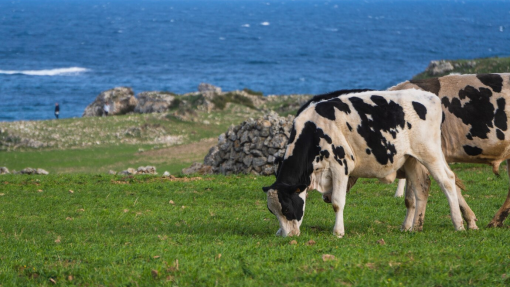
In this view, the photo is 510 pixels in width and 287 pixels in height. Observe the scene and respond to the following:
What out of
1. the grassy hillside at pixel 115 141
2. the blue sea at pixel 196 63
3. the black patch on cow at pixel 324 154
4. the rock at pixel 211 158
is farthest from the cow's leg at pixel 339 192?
the blue sea at pixel 196 63

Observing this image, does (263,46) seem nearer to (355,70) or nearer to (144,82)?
(355,70)

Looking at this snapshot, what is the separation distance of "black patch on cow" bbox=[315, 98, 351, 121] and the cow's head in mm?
1282

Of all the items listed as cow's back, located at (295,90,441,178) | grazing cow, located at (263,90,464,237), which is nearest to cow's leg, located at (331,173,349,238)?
grazing cow, located at (263,90,464,237)

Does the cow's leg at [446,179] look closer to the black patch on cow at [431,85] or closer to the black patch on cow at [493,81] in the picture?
the black patch on cow at [431,85]

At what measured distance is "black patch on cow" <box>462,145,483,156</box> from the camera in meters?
12.1

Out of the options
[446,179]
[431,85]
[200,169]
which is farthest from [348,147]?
[200,169]

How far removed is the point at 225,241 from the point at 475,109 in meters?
5.12

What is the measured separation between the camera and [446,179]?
1141 cm

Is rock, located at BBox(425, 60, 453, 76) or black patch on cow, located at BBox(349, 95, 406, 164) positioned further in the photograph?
rock, located at BBox(425, 60, 453, 76)

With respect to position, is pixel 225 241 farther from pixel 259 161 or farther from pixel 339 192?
pixel 259 161

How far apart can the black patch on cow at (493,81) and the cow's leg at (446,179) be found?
5.83 ft

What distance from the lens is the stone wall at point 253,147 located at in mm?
22812

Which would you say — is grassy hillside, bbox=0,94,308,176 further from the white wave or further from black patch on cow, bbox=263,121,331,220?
the white wave

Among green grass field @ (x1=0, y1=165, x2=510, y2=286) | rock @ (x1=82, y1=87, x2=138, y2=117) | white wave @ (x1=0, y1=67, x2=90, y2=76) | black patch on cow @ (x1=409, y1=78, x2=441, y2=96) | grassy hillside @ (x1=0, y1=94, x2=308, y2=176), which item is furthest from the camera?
white wave @ (x1=0, y1=67, x2=90, y2=76)
